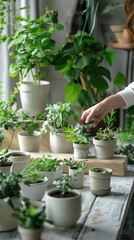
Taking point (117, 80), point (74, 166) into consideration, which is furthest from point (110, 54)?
point (74, 166)

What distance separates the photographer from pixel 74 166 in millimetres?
1764

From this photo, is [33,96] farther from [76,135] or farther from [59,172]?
[59,172]

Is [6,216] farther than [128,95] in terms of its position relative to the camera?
No

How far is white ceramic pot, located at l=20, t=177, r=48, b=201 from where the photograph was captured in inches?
60.4

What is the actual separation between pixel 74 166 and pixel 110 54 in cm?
91

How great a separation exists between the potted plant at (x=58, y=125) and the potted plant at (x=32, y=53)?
0.78 feet

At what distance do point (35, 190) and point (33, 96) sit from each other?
81cm

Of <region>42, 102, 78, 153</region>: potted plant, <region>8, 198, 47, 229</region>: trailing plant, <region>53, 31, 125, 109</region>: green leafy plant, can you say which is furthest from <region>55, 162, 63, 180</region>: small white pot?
<region>53, 31, 125, 109</region>: green leafy plant

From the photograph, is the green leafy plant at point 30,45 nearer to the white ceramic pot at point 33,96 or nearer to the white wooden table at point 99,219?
the white ceramic pot at point 33,96

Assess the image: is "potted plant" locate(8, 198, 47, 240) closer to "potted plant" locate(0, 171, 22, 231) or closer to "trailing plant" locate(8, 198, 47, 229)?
"trailing plant" locate(8, 198, 47, 229)

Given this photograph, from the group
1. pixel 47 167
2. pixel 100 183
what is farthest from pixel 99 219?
pixel 47 167

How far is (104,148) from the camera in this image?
1.94 m

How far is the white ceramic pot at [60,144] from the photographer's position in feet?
6.71

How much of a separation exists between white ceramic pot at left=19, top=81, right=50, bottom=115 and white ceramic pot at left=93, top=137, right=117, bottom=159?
45cm
